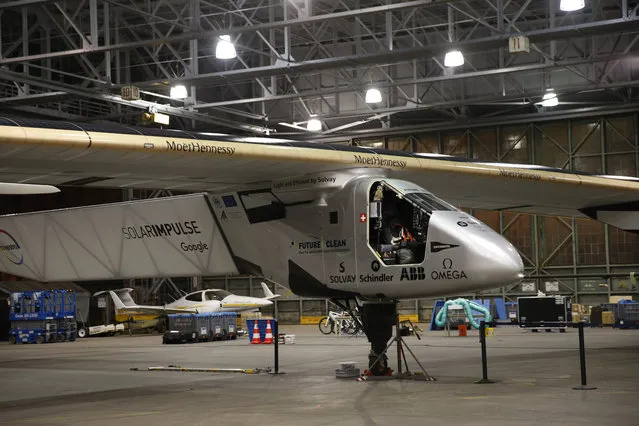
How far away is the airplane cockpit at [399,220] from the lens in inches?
593

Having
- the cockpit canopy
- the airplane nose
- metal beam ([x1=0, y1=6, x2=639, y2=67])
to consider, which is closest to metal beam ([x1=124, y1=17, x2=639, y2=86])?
metal beam ([x1=0, y1=6, x2=639, y2=67])

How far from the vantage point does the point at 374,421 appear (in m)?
10.7

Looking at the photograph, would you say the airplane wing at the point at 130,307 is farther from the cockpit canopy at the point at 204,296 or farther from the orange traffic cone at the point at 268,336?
the orange traffic cone at the point at 268,336

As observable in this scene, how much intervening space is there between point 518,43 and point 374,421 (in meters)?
20.5

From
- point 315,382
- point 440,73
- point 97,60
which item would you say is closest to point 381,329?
point 315,382

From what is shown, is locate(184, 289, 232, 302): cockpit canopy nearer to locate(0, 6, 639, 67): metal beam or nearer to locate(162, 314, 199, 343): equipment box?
locate(162, 314, 199, 343): equipment box

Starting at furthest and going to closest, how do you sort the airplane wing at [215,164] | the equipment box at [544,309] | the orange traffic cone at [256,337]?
the equipment box at [544,309] → the orange traffic cone at [256,337] → the airplane wing at [215,164]

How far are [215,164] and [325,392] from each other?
4.45m

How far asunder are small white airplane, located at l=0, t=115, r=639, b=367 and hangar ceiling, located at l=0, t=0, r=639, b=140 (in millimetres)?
11627

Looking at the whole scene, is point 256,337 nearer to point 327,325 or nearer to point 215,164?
point 327,325

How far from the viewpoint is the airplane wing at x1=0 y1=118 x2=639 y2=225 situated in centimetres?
1300

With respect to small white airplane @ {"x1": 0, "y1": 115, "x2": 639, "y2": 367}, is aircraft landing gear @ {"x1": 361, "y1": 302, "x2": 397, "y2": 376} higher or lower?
lower

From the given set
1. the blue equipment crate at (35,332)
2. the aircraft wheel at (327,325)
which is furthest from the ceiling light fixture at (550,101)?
the blue equipment crate at (35,332)

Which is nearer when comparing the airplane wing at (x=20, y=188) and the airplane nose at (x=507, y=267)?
the airplane nose at (x=507, y=267)
